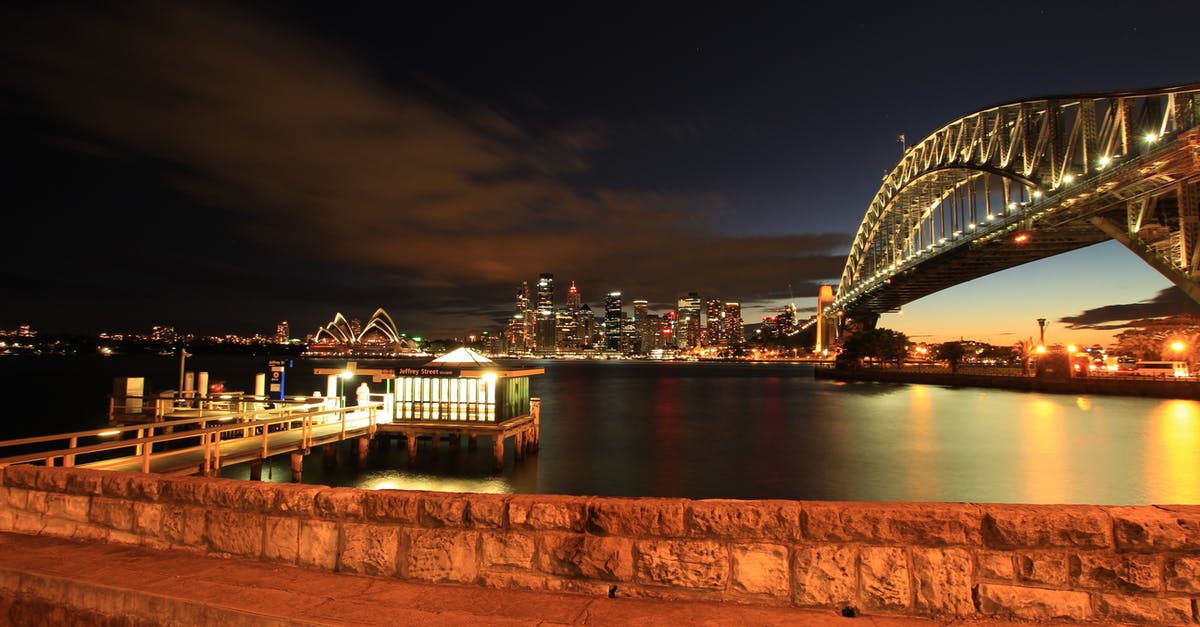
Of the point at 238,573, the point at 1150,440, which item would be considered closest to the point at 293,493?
the point at 238,573

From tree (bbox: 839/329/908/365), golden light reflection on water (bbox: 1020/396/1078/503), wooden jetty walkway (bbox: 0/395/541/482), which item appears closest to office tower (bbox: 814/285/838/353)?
tree (bbox: 839/329/908/365)

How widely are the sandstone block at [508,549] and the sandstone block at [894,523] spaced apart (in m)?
2.00

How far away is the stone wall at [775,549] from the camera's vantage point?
13.4 feet

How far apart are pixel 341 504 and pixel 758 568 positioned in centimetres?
330

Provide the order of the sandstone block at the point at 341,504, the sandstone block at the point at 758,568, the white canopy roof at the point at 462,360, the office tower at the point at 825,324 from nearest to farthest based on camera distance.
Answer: the sandstone block at the point at 758,568 → the sandstone block at the point at 341,504 → the white canopy roof at the point at 462,360 → the office tower at the point at 825,324

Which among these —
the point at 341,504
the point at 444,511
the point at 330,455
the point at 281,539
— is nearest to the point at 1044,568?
the point at 444,511

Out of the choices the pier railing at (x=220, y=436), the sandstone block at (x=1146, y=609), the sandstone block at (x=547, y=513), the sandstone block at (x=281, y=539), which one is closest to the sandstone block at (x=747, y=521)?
the sandstone block at (x=547, y=513)

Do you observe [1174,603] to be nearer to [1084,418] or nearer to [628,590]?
[628,590]

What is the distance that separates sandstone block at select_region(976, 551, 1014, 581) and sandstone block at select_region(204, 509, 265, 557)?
18.0 feet

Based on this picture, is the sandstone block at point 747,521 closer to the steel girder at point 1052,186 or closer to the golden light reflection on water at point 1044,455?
the golden light reflection on water at point 1044,455

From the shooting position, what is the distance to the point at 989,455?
108ft

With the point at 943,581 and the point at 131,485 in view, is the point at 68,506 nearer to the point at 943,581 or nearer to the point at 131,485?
the point at 131,485

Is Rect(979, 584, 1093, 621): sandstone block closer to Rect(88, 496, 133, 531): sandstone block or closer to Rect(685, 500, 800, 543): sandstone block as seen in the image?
Rect(685, 500, 800, 543): sandstone block

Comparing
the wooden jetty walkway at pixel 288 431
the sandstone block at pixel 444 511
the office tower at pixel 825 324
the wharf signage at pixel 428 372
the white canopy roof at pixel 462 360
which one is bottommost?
the wooden jetty walkway at pixel 288 431
